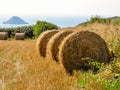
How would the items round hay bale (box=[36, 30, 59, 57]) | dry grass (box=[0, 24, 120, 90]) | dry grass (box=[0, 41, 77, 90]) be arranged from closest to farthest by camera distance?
dry grass (box=[0, 24, 120, 90]) < dry grass (box=[0, 41, 77, 90]) < round hay bale (box=[36, 30, 59, 57])

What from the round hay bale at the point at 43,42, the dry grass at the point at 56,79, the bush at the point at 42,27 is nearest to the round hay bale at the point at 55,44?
the dry grass at the point at 56,79

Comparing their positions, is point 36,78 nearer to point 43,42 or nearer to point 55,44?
point 55,44

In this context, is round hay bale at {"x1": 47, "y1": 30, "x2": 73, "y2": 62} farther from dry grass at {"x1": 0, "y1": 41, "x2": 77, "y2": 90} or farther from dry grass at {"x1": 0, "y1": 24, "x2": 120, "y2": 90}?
dry grass at {"x1": 0, "y1": 24, "x2": 120, "y2": 90}

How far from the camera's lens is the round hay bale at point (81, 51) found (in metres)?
10.7

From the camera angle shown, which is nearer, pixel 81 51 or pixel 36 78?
pixel 36 78

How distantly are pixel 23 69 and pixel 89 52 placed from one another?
1.95m

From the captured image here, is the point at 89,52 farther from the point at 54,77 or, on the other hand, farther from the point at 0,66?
the point at 0,66

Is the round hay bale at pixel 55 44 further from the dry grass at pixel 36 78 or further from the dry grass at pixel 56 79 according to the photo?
the dry grass at pixel 56 79

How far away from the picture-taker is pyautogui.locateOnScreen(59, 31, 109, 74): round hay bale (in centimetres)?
1070

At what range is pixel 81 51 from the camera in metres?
10.9

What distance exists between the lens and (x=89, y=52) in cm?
1108

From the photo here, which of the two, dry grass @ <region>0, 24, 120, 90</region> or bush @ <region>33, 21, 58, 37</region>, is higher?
dry grass @ <region>0, 24, 120, 90</region>

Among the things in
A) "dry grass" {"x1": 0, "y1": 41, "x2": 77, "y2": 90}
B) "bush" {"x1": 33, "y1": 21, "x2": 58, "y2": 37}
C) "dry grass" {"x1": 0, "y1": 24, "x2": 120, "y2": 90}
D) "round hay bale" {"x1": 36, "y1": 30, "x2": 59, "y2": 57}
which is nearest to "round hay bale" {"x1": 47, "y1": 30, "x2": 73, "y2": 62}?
"dry grass" {"x1": 0, "y1": 41, "x2": 77, "y2": 90}

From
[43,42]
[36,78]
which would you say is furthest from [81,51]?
[43,42]
